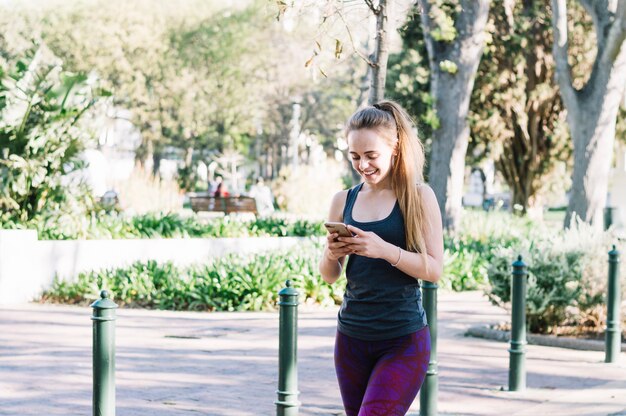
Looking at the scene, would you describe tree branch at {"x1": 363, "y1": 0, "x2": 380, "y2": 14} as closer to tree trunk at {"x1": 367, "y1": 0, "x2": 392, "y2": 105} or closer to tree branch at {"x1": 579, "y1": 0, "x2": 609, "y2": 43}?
tree trunk at {"x1": 367, "y1": 0, "x2": 392, "y2": 105}

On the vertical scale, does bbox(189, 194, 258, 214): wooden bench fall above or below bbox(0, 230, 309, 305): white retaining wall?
above

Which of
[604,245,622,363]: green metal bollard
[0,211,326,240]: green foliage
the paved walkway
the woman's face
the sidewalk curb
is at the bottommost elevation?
the paved walkway

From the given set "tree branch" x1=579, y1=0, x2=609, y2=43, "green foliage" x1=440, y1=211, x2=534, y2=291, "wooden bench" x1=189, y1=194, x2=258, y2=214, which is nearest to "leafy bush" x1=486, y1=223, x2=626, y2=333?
"green foliage" x1=440, y1=211, x2=534, y2=291

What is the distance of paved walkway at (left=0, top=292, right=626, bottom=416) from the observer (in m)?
7.43

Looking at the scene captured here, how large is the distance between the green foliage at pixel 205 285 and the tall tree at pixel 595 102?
5.94 m

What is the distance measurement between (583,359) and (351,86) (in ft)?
134

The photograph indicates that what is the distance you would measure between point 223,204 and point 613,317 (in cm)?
1815

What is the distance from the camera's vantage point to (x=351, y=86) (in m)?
50.2

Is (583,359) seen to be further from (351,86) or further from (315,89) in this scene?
(315,89)

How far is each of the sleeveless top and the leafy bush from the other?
21.9 feet

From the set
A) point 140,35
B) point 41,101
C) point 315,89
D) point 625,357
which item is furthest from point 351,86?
point 625,357

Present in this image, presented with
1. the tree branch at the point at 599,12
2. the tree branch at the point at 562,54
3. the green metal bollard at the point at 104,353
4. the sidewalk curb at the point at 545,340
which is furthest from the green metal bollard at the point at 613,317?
the tree branch at the point at 562,54

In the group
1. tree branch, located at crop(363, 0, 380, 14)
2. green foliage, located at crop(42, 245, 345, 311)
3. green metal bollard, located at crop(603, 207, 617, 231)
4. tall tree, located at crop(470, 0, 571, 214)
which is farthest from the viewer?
tall tree, located at crop(470, 0, 571, 214)

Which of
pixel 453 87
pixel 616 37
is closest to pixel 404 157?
pixel 616 37
